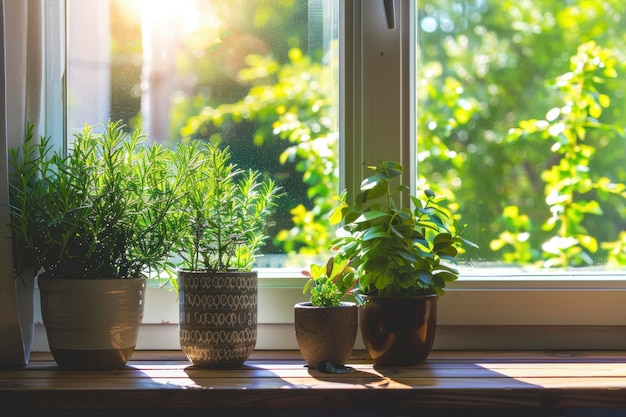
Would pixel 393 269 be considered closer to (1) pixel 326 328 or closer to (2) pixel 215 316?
(1) pixel 326 328

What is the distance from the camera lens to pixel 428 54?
1.48m

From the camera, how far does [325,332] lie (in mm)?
1219

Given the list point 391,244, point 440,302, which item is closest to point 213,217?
point 391,244

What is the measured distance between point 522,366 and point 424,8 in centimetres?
71

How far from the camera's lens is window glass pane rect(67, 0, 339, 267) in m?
1.45

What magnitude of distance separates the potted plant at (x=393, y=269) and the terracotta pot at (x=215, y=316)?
0.64ft

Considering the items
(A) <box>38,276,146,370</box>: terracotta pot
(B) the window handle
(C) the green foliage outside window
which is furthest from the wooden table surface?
(B) the window handle

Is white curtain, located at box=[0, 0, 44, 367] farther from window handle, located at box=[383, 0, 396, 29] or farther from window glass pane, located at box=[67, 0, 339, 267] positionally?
window handle, located at box=[383, 0, 396, 29]

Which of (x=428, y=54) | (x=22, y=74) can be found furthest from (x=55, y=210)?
(x=428, y=54)

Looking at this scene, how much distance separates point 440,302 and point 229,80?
0.59 meters
